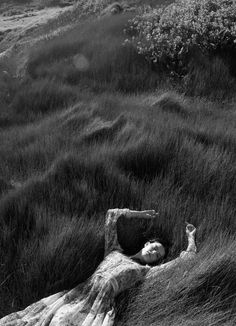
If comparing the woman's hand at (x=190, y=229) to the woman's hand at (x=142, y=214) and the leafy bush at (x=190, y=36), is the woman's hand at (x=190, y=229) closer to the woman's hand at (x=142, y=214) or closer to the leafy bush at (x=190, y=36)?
the woman's hand at (x=142, y=214)

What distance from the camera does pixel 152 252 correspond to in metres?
2.68

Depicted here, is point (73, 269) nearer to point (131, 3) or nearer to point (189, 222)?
point (189, 222)

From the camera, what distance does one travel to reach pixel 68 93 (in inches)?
237

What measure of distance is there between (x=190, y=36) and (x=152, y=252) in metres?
5.16

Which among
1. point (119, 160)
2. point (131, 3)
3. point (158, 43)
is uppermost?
point (131, 3)

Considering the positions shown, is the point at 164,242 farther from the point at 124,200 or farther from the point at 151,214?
the point at 124,200

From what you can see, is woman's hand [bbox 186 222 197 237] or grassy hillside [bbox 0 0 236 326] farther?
woman's hand [bbox 186 222 197 237]

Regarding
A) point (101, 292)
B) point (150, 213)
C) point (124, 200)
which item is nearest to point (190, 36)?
point (124, 200)

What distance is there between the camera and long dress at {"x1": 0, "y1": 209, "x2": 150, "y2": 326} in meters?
2.22

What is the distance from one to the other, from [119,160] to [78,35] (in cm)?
596

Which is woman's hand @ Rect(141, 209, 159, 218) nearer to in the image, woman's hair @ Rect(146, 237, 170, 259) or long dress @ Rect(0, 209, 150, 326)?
woman's hair @ Rect(146, 237, 170, 259)

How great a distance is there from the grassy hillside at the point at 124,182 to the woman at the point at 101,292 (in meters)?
0.08

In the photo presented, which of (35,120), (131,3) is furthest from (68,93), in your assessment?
(131,3)

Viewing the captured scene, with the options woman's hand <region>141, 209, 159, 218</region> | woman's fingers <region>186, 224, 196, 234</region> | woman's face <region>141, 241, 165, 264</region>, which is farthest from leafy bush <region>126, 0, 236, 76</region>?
woman's face <region>141, 241, 165, 264</region>
